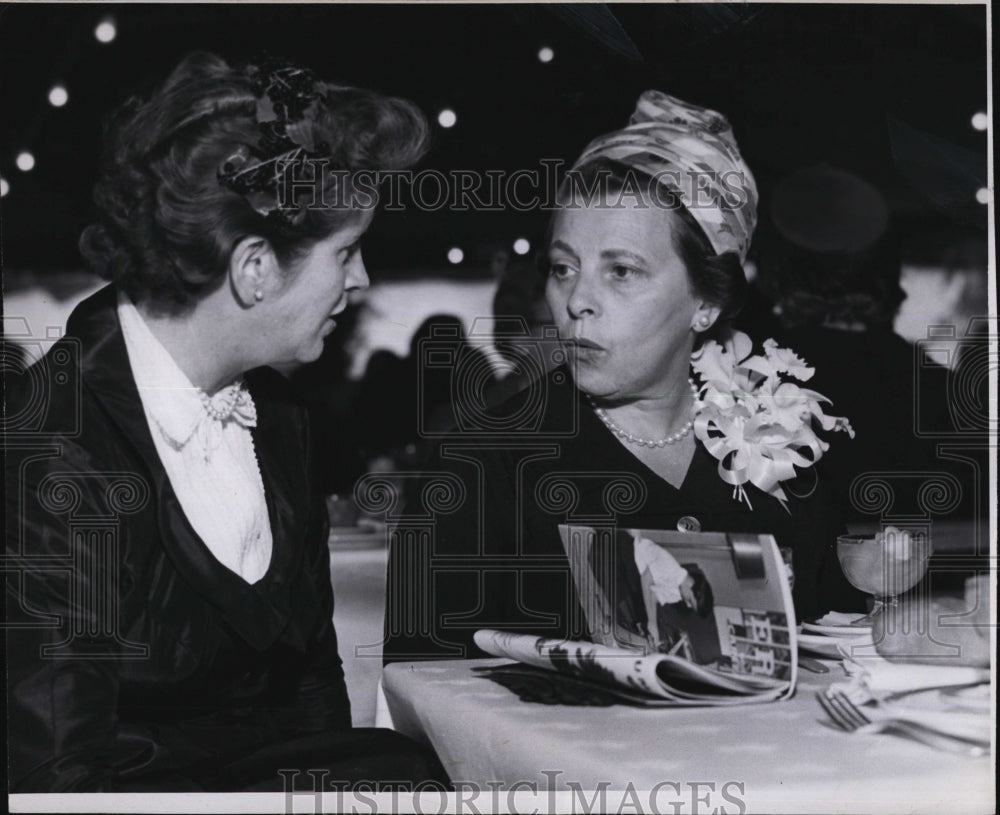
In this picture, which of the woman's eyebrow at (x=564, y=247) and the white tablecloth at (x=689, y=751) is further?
the woman's eyebrow at (x=564, y=247)

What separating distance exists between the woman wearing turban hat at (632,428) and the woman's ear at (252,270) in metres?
0.46

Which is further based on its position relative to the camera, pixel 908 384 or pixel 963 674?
pixel 908 384

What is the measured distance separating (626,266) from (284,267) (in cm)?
65

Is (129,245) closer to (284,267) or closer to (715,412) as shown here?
(284,267)

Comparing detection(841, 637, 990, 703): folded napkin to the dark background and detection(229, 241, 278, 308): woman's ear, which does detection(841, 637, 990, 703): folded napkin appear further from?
detection(229, 241, 278, 308): woman's ear

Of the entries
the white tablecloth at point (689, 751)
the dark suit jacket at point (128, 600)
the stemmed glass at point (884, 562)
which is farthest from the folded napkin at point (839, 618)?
the dark suit jacket at point (128, 600)

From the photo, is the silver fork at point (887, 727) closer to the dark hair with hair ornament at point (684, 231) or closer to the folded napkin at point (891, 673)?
the folded napkin at point (891, 673)

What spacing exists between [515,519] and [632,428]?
0.29 meters

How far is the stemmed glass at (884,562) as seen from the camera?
2207mm

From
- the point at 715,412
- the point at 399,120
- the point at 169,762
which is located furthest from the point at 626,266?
the point at 169,762

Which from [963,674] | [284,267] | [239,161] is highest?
[239,161]

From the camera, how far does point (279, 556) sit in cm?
225

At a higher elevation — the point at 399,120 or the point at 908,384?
the point at 399,120

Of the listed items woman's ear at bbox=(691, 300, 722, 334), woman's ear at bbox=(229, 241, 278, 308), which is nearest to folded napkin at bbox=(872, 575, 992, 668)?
woman's ear at bbox=(691, 300, 722, 334)
